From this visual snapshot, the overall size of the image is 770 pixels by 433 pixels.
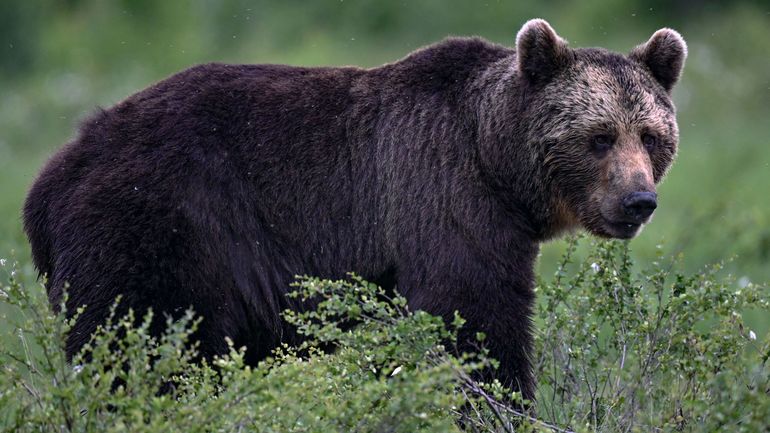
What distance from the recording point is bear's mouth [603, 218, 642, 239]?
6.34 meters

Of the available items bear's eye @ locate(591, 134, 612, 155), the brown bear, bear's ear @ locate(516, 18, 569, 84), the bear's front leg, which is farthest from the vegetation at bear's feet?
bear's ear @ locate(516, 18, 569, 84)

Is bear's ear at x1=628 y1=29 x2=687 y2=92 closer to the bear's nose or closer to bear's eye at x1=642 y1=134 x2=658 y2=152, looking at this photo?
bear's eye at x1=642 y1=134 x2=658 y2=152

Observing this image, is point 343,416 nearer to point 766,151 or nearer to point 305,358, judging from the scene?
point 305,358

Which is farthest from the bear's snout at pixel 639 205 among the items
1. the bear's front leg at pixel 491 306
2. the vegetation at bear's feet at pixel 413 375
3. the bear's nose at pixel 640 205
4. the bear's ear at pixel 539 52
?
the bear's ear at pixel 539 52

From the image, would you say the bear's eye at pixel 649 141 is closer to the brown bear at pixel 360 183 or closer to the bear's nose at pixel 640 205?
the brown bear at pixel 360 183

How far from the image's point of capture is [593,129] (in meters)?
6.29

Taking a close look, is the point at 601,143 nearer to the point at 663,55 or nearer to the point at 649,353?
the point at 663,55

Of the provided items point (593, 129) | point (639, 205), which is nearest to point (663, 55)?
point (593, 129)

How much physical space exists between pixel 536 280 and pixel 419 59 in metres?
1.38

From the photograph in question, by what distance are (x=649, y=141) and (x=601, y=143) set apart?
27 centimetres

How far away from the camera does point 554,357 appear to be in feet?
19.9

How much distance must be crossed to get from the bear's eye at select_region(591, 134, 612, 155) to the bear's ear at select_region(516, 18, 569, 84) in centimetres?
42

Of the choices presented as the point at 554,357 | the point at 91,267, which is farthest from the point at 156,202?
the point at 554,357

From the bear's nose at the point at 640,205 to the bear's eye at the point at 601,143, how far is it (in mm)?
303
